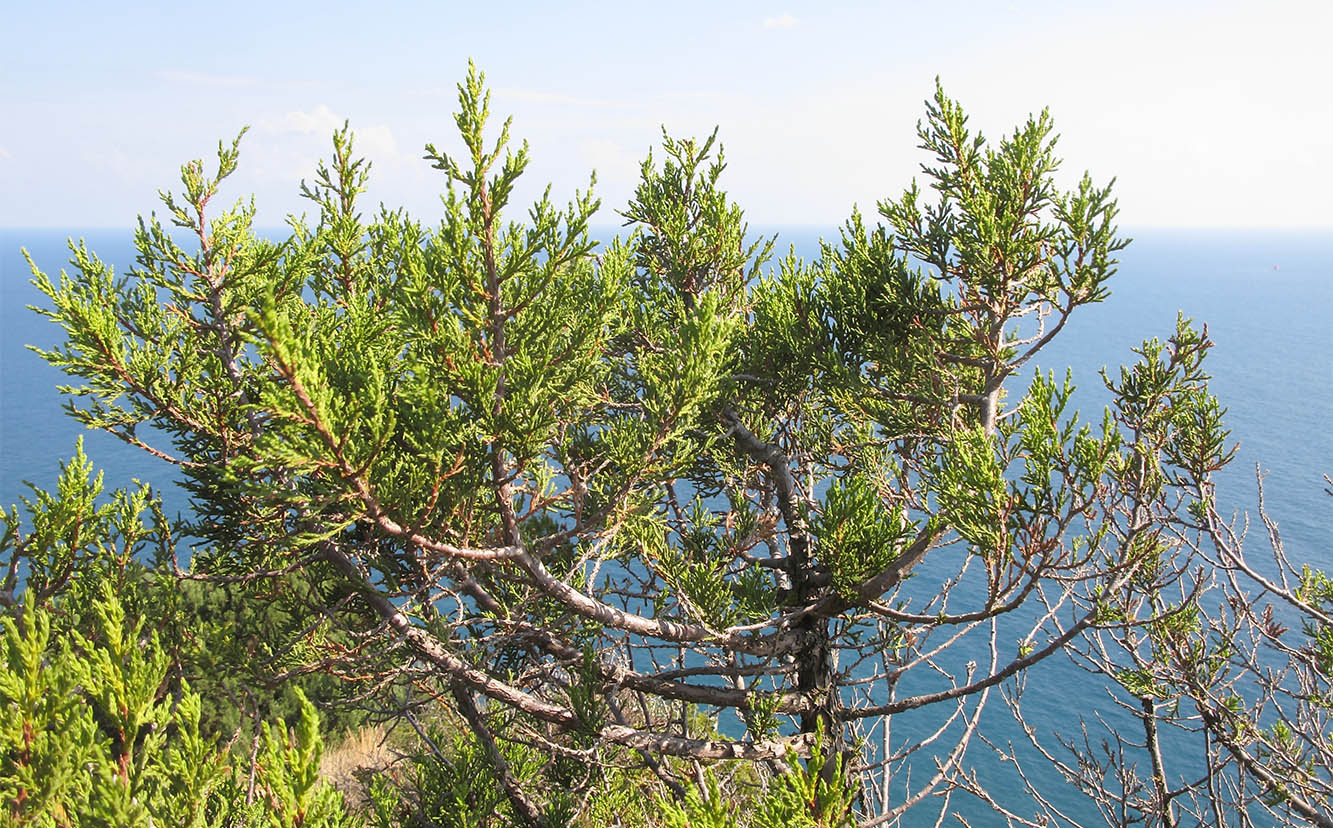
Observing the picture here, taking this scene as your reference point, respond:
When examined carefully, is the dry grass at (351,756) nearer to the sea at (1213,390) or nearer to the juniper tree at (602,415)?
the sea at (1213,390)

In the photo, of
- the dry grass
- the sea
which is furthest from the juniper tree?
the dry grass

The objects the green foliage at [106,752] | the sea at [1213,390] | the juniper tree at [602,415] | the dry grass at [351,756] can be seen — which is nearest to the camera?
the green foliage at [106,752]

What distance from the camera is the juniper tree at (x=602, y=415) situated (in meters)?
4.57

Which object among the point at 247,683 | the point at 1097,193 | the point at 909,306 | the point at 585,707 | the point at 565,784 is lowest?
the point at 565,784

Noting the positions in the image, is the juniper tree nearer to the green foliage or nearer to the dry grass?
the green foliage

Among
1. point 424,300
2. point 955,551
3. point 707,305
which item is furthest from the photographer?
point 955,551

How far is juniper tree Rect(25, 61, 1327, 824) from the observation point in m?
4.57

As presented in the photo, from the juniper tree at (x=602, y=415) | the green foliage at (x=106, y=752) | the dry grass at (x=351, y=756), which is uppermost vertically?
the juniper tree at (x=602, y=415)

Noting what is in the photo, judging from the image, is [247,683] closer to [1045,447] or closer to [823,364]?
[823,364]

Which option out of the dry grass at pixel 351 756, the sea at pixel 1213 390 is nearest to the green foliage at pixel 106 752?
the sea at pixel 1213 390

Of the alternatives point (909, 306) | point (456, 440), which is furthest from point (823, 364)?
point (456, 440)

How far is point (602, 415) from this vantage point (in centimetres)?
695

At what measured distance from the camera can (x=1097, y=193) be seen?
5.54 meters

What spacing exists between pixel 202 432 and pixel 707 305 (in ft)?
11.7
